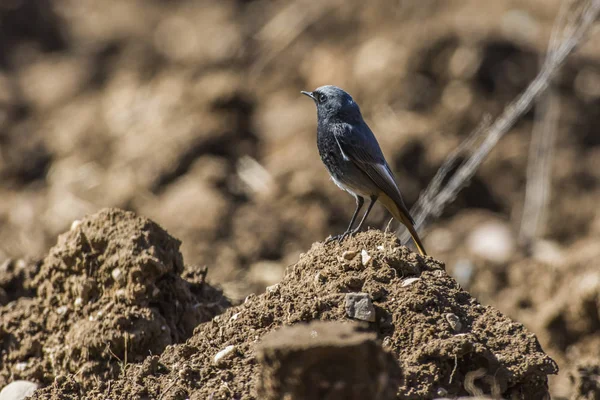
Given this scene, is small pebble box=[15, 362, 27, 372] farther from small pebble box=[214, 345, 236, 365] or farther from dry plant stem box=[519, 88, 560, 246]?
dry plant stem box=[519, 88, 560, 246]

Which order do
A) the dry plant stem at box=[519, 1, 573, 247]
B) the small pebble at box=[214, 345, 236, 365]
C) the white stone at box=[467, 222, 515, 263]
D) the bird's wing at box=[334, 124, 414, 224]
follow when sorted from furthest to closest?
the dry plant stem at box=[519, 1, 573, 247]
the white stone at box=[467, 222, 515, 263]
the bird's wing at box=[334, 124, 414, 224]
the small pebble at box=[214, 345, 236, 365]

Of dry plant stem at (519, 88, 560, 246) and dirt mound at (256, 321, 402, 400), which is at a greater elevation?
dry plant stem at (519, 88, 560, 246)

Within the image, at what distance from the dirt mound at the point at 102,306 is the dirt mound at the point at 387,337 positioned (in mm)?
447

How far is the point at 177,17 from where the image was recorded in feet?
50.5

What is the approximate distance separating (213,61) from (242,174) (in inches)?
119

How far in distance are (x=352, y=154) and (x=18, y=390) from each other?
2.65 m

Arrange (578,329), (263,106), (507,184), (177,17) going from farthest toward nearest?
(177,17) → (263,106) → (507,184) → (578,329)

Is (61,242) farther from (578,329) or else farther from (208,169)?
(208,169)

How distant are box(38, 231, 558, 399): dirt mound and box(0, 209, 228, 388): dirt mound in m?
0.45

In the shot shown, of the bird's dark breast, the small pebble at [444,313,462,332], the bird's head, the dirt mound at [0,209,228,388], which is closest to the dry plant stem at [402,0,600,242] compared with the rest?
the bird's dark breast

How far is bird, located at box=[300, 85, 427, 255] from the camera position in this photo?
6.44m

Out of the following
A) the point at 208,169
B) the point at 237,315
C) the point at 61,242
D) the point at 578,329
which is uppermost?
the point at 208,169

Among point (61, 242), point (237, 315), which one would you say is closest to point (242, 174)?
point (61, 242)

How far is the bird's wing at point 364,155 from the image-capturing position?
6.43 meters
